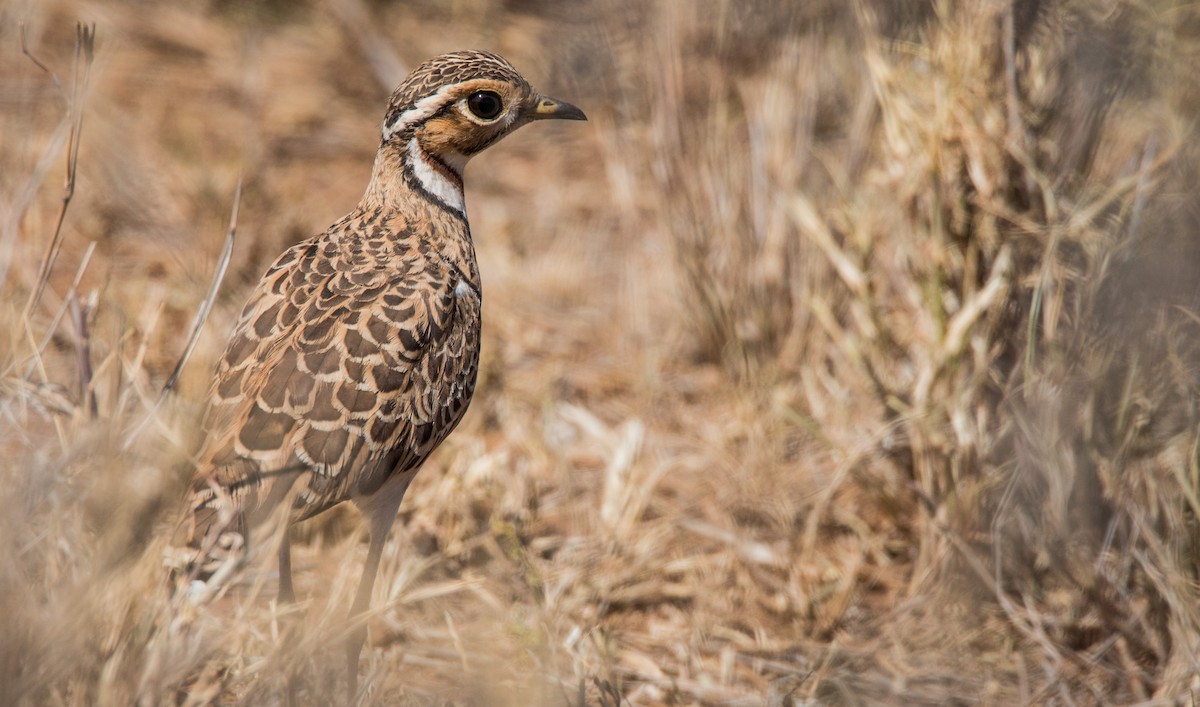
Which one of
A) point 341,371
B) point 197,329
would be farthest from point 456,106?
point 197,329

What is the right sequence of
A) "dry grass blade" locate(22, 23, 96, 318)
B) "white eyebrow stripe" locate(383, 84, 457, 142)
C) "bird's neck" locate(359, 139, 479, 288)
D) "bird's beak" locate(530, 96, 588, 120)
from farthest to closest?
"bird's beak" locate(530, 96, 588, 120)
"bird's neck" locate(359, 139, 479, 288)
"white eyebrow stripe" locate(383, 84, 457, 142)
"dry grass blade" locate(22, 23, 96, 318)

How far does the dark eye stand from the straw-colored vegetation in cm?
120

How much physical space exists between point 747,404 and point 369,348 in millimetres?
2481

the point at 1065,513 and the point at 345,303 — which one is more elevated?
the point at 345,303

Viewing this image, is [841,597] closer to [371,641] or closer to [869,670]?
[869,670]

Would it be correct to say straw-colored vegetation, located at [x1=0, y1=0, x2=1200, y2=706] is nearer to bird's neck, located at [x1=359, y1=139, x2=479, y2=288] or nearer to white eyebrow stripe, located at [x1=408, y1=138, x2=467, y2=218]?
bird's neck, located at [x1=359, y1=139, x2=479, y2=288]

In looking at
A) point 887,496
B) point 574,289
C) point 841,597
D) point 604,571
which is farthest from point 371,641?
point 574,289

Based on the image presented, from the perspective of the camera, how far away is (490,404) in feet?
19.4

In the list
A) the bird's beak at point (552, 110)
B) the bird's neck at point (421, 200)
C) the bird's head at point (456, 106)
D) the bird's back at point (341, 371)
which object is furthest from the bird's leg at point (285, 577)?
the bird's beak at point (552, 110)

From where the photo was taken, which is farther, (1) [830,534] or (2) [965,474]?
(1) [830,534]

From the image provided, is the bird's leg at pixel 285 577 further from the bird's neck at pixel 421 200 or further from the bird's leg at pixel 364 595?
the bird's neck at pixel 421 200

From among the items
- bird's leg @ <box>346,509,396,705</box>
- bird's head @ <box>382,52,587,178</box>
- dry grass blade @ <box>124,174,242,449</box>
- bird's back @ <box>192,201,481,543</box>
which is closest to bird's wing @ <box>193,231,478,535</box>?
bird's back @ <box>192,201,481,543</box>

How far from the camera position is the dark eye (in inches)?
165

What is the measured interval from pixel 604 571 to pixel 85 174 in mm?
3887
